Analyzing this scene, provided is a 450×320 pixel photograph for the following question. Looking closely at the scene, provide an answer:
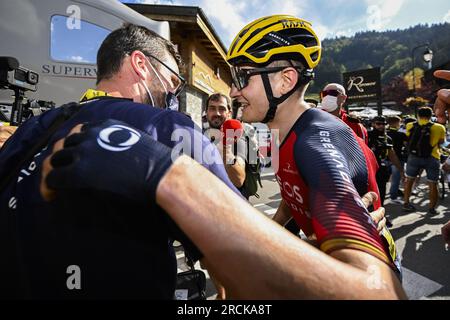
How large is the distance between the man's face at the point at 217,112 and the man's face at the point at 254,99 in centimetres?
259

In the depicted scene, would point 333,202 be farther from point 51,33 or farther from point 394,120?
point 394,120

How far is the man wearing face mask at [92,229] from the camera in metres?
0.78

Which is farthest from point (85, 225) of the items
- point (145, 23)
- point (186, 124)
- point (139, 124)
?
point (145, 23)

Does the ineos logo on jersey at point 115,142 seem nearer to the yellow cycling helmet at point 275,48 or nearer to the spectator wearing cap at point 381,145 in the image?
the yellow cycling helmet at point 275,48

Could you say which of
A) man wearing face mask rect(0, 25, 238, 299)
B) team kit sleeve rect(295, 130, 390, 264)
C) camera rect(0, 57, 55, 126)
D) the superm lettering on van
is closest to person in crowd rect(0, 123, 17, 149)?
camera rect(0, 57, 55, 126)

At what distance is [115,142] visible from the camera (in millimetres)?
706

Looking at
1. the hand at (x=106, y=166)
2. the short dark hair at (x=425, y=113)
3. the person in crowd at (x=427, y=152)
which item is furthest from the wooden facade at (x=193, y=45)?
the hand at (x=106, y=166)

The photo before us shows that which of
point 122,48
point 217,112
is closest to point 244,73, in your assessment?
point 122,48

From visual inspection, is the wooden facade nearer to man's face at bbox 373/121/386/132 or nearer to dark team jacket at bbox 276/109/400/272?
man's face at bbox 373/121/386/132

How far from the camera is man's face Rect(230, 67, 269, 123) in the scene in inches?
86.1

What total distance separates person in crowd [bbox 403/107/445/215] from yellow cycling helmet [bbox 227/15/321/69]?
6530mm

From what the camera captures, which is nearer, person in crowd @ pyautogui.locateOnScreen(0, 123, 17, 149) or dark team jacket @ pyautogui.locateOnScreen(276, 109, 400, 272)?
dark team jacket @ pyautogui.locateOnScreen(276, 109, 400, 272)

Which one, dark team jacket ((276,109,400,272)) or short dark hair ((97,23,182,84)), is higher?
short dark hair ((97,23,182,84))
